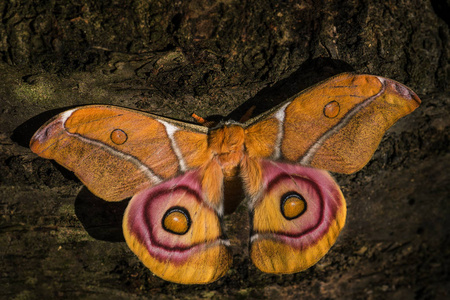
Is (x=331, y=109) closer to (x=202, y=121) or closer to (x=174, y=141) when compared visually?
(x=202, y=121)

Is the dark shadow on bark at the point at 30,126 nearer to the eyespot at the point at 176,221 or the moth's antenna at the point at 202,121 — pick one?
the moth's antenna at the point at 202,121

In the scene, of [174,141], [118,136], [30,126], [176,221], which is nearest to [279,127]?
[174,141]

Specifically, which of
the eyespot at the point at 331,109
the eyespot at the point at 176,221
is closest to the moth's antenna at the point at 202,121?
the eyespot at the point at 176,221

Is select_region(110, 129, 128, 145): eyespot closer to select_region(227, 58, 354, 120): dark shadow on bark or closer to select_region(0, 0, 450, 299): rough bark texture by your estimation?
select_region(0, 0, 450, 299): rough bark texture

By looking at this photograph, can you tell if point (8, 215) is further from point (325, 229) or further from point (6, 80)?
point (325, 229)

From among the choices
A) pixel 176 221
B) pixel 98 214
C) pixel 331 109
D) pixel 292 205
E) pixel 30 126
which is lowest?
pixel 98 214

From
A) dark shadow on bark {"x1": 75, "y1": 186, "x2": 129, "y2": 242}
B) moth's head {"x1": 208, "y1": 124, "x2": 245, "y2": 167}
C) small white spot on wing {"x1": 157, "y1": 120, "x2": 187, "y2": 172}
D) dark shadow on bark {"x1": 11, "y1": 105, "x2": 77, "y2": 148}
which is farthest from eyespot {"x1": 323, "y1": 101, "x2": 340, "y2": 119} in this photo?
dark shadow on bark {"x1": 11, "y1": 105, "x2": 77, "y2": 148}

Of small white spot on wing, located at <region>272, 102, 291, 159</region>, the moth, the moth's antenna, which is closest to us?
the moth
